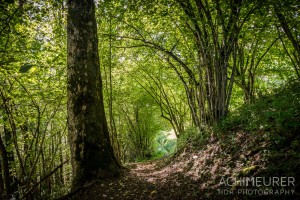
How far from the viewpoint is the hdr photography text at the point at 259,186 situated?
6.36 feet

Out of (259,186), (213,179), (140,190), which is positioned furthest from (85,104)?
(259,186)

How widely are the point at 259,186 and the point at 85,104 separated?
339 centimetres

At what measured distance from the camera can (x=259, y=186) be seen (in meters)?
2.18

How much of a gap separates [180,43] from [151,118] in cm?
1151

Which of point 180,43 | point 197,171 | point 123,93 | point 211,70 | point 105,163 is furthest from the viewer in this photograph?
point 123,93

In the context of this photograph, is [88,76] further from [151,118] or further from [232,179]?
[151,118]

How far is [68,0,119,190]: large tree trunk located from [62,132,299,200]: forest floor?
0.37 m

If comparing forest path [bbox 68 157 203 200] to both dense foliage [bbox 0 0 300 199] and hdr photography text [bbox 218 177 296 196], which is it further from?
dense foliage [bbox 0 0 300 199]

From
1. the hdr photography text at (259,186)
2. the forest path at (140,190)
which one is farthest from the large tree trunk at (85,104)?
the hdr photography text at (259,186)

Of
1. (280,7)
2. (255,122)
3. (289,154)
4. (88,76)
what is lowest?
(289,154)

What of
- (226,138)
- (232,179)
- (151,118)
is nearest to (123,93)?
(151,118)

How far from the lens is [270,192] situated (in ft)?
6.55

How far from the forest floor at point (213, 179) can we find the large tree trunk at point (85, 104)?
0.37 metres

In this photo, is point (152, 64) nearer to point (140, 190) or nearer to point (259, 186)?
point (140, 190)
